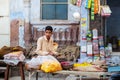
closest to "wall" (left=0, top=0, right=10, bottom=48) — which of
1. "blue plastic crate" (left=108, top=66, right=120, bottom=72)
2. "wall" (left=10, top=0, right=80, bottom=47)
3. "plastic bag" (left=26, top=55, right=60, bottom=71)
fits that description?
"wall" (left=10, top=0, right=80, bottom=47)

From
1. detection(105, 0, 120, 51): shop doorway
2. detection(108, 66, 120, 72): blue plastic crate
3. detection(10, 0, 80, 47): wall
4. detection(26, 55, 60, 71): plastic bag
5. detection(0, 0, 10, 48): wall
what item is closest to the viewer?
detection(108, 66, 120, 72): blue plastic crate

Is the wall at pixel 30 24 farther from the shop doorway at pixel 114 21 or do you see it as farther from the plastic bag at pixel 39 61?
the plastic bag at pixel 39 61

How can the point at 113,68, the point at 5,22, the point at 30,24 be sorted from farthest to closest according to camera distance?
the point at 5,22
the point at 30,24
the point at 113,68

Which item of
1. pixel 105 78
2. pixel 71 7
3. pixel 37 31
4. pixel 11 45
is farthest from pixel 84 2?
pixel 105 78

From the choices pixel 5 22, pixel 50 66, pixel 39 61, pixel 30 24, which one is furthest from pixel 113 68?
pixel 5 22

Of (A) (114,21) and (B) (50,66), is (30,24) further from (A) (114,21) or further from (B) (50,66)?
(B) (50,66)

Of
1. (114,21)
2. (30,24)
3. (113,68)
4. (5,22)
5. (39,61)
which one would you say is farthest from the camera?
(114,21)

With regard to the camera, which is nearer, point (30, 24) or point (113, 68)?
point (113, 68)

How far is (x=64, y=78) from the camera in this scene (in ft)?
40.5

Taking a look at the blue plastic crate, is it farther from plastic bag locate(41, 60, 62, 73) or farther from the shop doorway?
the shop doorway

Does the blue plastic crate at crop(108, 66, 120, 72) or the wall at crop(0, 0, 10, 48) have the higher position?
the wall at crop(0, 0, 10, 48)

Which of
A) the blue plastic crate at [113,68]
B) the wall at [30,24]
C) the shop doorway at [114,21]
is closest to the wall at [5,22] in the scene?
the wall at [30,24]

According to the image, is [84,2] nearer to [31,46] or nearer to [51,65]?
[31,46]

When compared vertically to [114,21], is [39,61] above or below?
below
